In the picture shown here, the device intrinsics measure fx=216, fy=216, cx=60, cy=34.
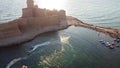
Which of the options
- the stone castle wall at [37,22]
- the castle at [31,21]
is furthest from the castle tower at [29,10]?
the stone castle wall at [37,22]

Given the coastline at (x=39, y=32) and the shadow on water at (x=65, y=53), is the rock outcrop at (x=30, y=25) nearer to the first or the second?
the coastline at (x=39, y=32)

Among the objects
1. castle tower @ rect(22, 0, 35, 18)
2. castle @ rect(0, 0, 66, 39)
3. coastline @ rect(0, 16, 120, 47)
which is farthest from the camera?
castle tower @ rect(22, 0, 35, 18)

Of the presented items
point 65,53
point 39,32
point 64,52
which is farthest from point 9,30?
point 65,53

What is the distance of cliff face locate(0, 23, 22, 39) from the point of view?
242ft

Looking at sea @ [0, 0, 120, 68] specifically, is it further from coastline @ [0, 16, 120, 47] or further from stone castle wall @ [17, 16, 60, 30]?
stone castle wall @ [17, 16, 60, 30]

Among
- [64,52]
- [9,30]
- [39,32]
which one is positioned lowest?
[64,52]

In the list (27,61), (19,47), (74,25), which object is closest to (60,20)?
(74,25)

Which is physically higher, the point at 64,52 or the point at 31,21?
the point at 31,21

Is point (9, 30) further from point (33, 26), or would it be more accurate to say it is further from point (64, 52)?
point (64, 52)

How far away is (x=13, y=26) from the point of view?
76688 millimetres

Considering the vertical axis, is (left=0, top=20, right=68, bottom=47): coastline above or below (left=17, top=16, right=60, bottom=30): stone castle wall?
below

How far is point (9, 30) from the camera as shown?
7538 cm

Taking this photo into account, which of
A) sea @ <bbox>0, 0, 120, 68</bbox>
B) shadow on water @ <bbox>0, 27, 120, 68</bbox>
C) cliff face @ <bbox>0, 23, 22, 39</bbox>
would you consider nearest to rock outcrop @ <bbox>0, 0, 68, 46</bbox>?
cliff face @ <bbox>0, 23, 22, 39</bbox>

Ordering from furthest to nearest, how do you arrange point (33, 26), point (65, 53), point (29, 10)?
point (29, 10)
point (33, 26)
point (65, 53)
